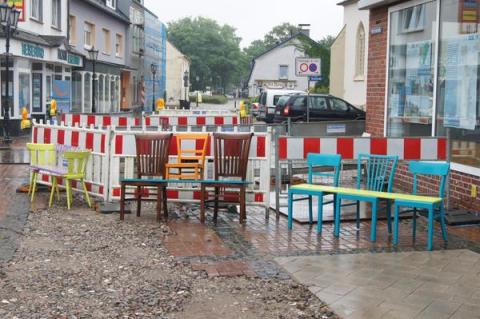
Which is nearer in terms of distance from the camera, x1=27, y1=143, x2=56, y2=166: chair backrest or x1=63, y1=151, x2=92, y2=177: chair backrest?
x1=63, y1=151, x2=92, y2=177: chair backrest

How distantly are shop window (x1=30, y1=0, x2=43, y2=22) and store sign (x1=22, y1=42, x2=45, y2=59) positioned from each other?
205 cm

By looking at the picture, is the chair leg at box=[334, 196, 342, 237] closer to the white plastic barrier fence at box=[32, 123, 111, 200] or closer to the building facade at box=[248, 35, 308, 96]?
the white plastic barrier fence at box=[32, 123, 111, 200]

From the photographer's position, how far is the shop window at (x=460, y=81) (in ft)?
31.0

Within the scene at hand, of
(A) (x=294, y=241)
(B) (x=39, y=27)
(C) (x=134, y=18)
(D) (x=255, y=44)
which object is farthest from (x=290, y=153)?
(D) (x=255, y=44)

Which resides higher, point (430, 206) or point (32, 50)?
point (32, 50)

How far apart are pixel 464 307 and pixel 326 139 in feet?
13.9

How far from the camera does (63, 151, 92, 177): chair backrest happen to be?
10.2 m

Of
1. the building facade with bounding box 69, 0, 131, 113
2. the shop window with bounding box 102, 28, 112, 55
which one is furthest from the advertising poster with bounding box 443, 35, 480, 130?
the shop window with bounding box 102, 28, 112, 55

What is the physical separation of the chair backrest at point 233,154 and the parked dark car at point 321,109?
796 inches

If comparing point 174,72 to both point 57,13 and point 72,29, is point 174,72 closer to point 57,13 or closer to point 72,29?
point 72,29

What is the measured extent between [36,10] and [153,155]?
22677 millimetres

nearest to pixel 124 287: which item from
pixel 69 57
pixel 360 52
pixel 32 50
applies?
pixel 32 50

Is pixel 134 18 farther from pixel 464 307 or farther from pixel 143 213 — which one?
pixel 464 307

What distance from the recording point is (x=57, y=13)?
108 feet
